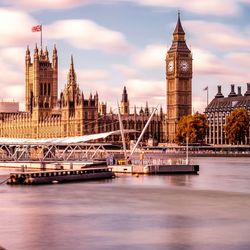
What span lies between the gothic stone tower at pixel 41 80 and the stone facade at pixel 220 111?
42.6 meters

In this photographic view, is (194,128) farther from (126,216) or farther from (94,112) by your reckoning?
(126,216)

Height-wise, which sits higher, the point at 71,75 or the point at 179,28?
the point at 179,28

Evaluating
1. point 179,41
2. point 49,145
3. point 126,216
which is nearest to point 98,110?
point 179,41

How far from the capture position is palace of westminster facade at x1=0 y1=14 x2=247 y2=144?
156 meters

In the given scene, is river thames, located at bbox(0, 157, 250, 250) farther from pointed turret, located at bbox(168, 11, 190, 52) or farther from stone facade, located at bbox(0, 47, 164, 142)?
pointed turret, located at bbox(168, 11, 190, 52)

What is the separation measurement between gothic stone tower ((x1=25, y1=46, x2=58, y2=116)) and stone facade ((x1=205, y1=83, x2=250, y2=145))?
42650mm

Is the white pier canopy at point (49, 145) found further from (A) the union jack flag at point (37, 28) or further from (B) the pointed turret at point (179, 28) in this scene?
(B) the pointed turret at point (179, 28)

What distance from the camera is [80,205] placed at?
42.7 m

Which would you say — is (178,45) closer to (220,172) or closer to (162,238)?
(220,172)

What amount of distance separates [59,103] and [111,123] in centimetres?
2382

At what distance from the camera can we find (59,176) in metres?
58.7

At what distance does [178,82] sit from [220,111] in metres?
14.4

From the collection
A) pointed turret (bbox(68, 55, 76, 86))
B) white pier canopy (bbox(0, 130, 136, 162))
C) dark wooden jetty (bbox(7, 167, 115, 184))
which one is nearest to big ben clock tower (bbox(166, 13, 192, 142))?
pointed turret (bbox(68, 55, 76, 86))

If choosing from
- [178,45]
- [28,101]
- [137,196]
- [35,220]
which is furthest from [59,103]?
[35,220]
